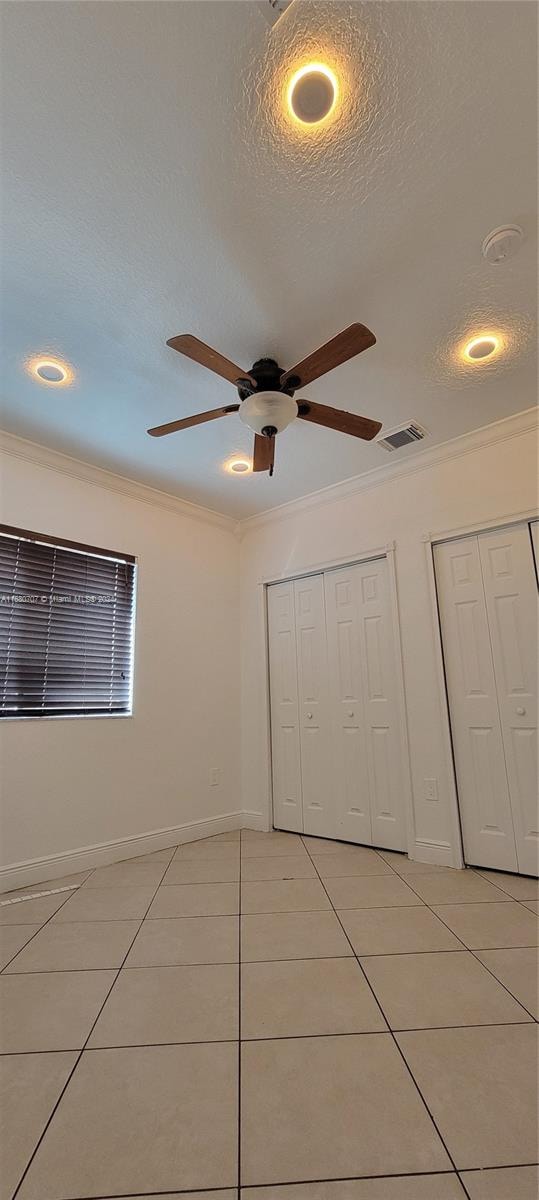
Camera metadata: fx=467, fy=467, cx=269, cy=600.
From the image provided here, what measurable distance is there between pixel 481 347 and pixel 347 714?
2.54 m

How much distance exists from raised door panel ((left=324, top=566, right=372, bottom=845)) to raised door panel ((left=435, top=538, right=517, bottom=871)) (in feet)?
2.30

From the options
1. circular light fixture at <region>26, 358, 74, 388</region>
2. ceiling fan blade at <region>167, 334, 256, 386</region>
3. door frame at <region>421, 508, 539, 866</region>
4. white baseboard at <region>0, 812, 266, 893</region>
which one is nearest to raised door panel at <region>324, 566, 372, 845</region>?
door frame at <region>421, 508, 539, 866</region>

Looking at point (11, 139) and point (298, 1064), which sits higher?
point (11, 139)

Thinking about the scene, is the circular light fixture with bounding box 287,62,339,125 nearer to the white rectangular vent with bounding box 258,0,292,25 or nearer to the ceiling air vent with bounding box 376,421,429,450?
the white rectangular vent with bounding box 258,0,292,25

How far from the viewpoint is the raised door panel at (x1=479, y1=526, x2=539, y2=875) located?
2.72m

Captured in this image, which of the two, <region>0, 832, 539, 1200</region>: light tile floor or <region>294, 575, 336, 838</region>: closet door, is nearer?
<region>0, 832, 539, 1200</region>: light tile floor

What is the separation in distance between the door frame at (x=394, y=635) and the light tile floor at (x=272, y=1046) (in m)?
0.76

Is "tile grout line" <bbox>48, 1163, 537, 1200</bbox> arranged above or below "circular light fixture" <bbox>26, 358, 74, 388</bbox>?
below

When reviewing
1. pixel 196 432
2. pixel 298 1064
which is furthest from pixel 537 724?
pixel 196 432

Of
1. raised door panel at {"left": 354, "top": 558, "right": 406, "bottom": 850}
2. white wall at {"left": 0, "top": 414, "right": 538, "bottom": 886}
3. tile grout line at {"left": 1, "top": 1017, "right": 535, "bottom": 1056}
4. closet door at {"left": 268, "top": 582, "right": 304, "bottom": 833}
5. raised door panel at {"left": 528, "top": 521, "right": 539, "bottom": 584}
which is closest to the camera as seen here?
tile grout line at {"left": 1, "top": 1017, "right": 535, "bottom": 1056}

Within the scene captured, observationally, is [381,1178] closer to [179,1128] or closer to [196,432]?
[179,1128]

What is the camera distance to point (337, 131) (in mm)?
1454

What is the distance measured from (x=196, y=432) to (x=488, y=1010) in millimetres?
3042

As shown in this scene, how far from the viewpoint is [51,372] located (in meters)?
2.44
